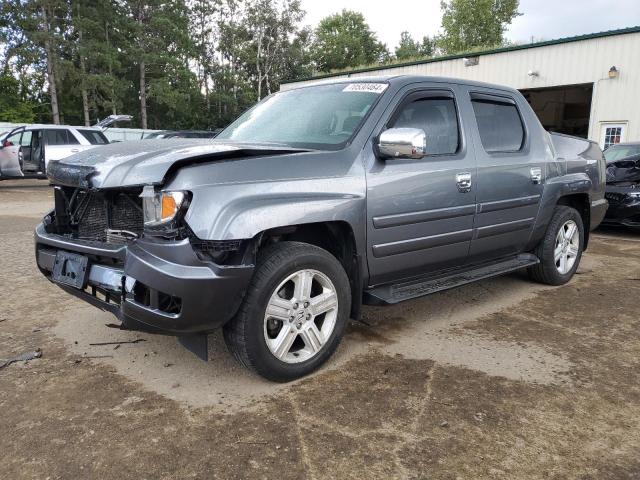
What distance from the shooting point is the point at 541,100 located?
21.9 meters

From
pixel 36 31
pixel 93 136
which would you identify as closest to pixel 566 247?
pixel 93 136

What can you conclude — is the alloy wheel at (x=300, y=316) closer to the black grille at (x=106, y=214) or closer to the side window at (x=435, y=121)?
the black grille at (x=106, y=214)

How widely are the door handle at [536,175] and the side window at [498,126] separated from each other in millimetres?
236

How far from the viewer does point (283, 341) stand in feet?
9.43

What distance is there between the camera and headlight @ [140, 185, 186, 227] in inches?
99.3

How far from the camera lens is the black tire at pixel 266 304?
8.82 ft

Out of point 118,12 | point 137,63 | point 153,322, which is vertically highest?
point 118,12

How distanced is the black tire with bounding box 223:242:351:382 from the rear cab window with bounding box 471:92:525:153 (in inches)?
74.6

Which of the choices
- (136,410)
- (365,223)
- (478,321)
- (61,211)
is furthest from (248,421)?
(478,321)

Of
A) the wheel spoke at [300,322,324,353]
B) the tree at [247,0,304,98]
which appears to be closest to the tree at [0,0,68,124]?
the tree at [247,0,304,98]

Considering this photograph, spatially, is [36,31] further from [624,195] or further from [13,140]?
[624,195]

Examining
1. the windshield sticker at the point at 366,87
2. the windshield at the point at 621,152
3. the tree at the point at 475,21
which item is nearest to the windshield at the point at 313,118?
the windshield sticker at the point at 366,87

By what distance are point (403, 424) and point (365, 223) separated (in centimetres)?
121

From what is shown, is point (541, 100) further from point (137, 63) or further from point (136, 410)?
point (137, 63)
